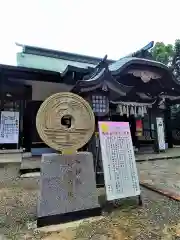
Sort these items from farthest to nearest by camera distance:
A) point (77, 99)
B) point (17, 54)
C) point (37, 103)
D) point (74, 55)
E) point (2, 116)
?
1. point (74, 55)
2. point (17, 54)
3. point (37, 103)
4. point (2, 116)
5. point (77, 99)

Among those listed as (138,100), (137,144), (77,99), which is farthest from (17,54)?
(77,99)

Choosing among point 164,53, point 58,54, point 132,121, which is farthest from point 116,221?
point 164,53

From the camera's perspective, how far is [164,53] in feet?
71.8

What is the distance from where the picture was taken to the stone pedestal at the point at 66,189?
344cm

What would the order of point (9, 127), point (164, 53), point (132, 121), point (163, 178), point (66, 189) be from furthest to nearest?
point (164, 53)
point (132, 121)
point (9, 127)
point (163, 178)
point (66, 189)

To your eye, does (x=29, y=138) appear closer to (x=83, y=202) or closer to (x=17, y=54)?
(x=17, y=54)

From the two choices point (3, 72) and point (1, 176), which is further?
point (3, 72)

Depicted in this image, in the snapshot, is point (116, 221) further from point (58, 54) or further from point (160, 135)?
point (58, 54)

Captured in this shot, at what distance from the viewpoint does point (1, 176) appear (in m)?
6.50

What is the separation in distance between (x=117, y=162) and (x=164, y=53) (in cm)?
2044

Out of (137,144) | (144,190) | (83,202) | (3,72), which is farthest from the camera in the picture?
(137,144)

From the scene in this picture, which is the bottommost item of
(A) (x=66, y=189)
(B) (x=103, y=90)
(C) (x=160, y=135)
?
(A) (x=66, y=189)

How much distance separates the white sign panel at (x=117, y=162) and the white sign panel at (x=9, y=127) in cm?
692

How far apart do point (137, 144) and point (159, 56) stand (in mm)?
13528
